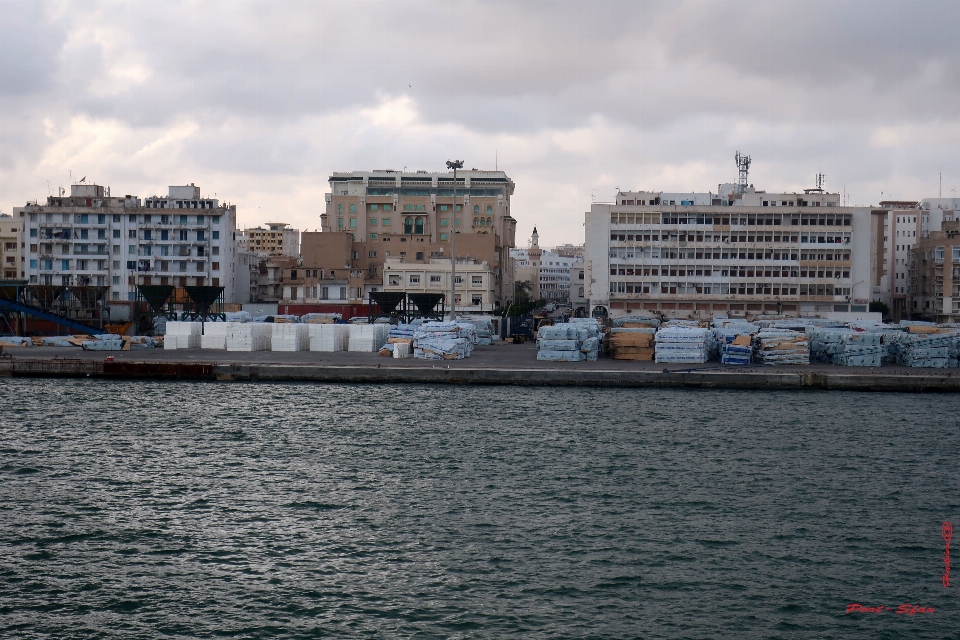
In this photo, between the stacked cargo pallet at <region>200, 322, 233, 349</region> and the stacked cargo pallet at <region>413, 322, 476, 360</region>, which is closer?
the stacked cargo pallet at <region>413, 322, 476, 360</region>

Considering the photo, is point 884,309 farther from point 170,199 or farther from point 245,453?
point 245,453

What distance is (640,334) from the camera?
55.5 meters

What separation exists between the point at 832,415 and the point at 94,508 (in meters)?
29.0

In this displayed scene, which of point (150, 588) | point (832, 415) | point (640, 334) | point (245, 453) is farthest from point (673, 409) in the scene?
point (150, 588)

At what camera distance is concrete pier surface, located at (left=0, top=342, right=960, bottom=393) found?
47469 mm

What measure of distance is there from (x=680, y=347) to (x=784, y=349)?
17.8ft

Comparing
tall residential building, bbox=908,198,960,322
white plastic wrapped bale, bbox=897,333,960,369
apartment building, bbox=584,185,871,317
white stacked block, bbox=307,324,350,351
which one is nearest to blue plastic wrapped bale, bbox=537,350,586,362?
white stacked block, bbox=307,324,350,351

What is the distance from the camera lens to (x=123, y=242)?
9706 cm

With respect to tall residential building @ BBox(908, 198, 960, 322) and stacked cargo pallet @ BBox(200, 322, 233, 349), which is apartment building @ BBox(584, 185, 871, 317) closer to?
tall residential building @ BBox(908, 198, 960, 322)

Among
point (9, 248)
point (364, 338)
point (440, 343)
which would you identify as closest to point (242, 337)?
point (364, 338)

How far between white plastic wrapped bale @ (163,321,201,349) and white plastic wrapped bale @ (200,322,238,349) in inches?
18.9

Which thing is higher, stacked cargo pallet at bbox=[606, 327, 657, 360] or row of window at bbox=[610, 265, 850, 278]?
row of window at bbox=[610, 265, 850, 278]

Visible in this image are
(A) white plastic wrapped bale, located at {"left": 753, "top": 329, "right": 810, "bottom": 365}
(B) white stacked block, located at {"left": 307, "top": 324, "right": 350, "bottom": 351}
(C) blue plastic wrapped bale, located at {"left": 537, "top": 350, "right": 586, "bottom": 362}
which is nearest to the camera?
(A) white plastic wrapped bale, located at {"left": 753, "top": 329, "right": 810, "bottom": 365}

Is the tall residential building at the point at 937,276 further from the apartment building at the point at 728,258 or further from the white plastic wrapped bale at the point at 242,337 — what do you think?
the white plastic wrapped bale at the point at 242,337
